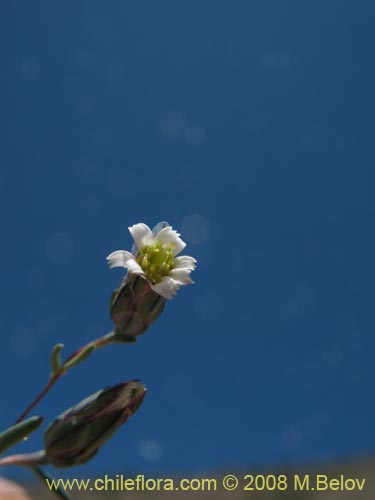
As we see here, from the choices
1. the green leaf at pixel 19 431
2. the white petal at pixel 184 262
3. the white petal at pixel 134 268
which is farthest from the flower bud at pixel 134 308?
the green leaf at pixel 19 431

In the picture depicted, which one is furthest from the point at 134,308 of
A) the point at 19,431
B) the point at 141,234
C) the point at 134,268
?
the point at 19,431

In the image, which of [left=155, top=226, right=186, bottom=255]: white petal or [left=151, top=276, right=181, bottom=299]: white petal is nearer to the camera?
[left=151, top=276, right=181, bottom=299]: white petal

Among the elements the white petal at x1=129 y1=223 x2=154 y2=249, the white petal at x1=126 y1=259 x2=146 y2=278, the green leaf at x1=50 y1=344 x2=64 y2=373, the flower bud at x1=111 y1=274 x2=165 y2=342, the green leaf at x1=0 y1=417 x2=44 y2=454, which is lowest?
the green leaf at x1=0 y1=417 x2=44 y2=454

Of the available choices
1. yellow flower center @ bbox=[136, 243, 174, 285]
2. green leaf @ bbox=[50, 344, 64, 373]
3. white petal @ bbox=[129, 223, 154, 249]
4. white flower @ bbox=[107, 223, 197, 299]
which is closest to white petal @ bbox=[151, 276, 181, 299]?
white flower @ bbox=[107, 223, 197, 299]

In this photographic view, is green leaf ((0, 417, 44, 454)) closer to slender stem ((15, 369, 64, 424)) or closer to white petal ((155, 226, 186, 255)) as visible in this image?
slender stem ((15, 369, 64, 424))

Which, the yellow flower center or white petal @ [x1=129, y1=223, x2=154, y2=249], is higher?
white petal @ [x1=129, y1=223, x2=154, y2=249]

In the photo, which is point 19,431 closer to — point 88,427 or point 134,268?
point 88,427
